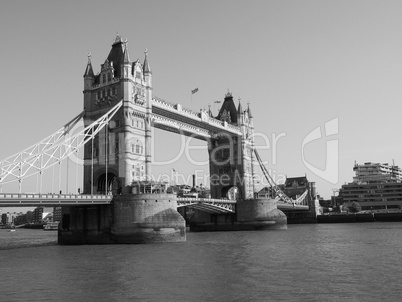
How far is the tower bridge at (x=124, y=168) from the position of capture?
49812 mm

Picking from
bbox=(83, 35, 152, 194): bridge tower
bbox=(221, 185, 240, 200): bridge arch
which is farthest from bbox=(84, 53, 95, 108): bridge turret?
bbox=(221, 185, 240, 200): bridge arch

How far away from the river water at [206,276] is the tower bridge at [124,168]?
10.3 metres

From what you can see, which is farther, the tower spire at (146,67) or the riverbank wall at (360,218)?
the riverbank wall at (360,218)

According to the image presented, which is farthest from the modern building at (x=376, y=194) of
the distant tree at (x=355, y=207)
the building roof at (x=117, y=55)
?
the building roof at (x=117, y=55)

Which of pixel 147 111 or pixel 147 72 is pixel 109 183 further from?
pixel 147 72

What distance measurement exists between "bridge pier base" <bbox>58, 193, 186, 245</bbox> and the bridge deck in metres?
2.59

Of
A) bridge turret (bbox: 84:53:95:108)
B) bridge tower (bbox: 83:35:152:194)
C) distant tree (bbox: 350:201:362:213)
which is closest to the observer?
bridge tower (bbox: 83:35:152:194)

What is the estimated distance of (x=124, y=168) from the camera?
57.2 meters

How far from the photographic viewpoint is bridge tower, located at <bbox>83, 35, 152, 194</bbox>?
58.0m

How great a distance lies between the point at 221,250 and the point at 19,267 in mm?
17623

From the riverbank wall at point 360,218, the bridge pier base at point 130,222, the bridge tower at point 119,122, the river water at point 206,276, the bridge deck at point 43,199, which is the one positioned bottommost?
the riverbank wall at point 360,218

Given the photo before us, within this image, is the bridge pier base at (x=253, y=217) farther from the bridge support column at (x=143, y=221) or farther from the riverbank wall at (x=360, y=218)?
the riverbank wall at (x=360, y=218)

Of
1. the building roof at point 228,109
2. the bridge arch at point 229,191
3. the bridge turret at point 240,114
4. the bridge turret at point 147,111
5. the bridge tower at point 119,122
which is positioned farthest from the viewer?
the building roof at point 228,109

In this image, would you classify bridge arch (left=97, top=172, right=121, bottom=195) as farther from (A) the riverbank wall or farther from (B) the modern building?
(B) the modern building
